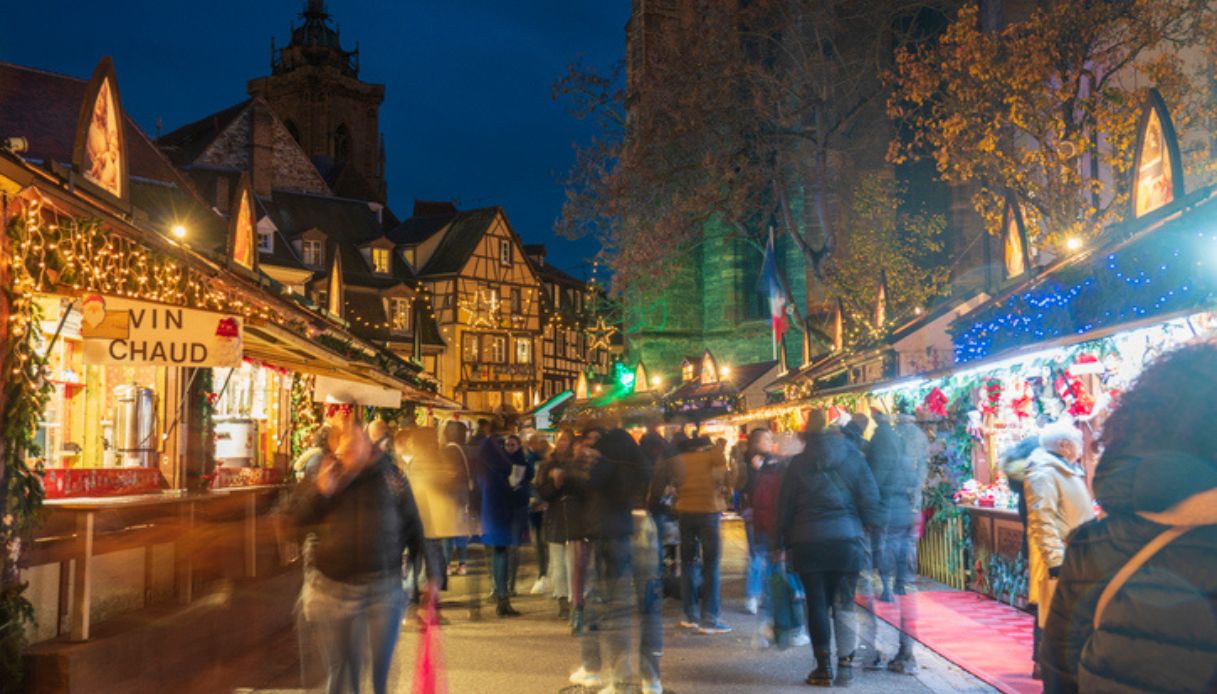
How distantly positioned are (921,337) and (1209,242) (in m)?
9.93

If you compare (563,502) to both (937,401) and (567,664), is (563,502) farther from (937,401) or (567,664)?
(937,401)

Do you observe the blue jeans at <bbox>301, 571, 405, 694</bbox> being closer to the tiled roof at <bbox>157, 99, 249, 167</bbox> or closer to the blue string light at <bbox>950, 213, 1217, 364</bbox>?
the blue string light at <bbox>950, 213, 1217, 364</bbox>

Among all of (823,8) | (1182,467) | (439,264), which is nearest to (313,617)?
(1182,467)

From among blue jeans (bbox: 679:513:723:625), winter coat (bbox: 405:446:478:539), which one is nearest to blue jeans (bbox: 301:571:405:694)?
winter coat (bbox: 405:446:478:539)

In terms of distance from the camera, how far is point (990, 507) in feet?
44.2

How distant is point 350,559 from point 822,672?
3.87 metres

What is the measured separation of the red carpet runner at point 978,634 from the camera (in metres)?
8.95

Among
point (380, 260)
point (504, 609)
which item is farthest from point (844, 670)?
point (380, 260)

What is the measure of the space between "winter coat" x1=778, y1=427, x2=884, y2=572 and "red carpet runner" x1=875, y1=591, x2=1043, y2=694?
1.26m

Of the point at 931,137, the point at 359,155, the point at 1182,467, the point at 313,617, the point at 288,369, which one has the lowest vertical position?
the point at 313,617

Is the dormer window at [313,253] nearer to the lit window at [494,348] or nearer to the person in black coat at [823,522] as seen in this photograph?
the lit window at [494,348]

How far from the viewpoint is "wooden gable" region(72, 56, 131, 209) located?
25.3 feet

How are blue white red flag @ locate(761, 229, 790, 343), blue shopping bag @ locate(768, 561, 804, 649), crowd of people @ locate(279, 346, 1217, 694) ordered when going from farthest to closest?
blue white red flag @ locate(761, 229, 790, 343), blue shopping bag @ locate(768, 561, 804, 649), crowd of people @ locate(279, 346, 1217, 694)

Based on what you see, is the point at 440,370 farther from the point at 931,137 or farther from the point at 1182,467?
the point at 1182,467
